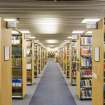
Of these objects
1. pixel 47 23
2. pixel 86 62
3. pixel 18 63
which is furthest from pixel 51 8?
pixel 18 63

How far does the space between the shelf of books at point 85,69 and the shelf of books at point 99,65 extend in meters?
2.28

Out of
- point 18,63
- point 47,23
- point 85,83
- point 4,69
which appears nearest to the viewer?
point 4,69

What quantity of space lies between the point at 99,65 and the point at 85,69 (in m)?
2.82

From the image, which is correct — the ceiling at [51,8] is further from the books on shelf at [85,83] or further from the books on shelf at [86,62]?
the books on shelf at [85,83]

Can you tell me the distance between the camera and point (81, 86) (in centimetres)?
909

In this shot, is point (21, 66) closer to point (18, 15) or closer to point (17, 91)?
point (17, 91)

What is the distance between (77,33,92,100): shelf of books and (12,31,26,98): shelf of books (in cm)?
206

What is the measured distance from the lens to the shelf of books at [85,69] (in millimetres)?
8961

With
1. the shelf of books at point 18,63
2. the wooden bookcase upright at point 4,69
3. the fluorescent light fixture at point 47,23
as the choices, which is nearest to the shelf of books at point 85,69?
the fluorescent light fixture at point 47,23

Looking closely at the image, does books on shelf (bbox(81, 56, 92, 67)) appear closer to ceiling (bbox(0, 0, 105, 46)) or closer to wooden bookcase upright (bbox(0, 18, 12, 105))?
ceiling (bbox(0, 0, 105, 46))

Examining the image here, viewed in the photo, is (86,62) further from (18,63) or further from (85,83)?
(18,63)

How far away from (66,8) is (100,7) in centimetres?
90

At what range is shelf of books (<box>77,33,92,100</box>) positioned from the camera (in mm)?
8961

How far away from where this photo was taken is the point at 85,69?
29.5ft
